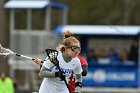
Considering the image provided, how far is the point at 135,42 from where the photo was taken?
29.7 metres

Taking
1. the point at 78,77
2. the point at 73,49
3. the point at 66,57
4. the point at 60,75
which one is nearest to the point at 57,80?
the point at 60,75

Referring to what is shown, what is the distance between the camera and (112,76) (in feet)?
98.4

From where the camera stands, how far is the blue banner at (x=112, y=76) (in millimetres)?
29812

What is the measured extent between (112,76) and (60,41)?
2397 mm

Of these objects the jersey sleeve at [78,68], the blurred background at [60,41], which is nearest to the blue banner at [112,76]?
the blurred background at [60,41]

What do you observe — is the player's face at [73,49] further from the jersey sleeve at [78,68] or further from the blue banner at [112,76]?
the blue banner at [112,76]

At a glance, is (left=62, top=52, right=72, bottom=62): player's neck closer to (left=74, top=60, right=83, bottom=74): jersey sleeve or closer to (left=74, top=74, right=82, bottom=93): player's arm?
(left=74, top=60, right=83, bottom=74): jersey sleeve

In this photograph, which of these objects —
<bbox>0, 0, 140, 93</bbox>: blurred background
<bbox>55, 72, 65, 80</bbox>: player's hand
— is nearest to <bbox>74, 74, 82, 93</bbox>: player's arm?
<bbox>55, 72, 65, 80</bbox>: player's hand

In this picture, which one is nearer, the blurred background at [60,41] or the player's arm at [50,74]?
the player's arm at [50,74]

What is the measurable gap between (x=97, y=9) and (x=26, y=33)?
63.8 ft

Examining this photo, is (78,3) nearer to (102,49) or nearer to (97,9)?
(97,9)

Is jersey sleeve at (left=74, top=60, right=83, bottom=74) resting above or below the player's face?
below

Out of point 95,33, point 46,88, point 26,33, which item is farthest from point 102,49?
point 46,88

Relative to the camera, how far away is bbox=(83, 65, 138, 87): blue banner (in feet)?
97.8
